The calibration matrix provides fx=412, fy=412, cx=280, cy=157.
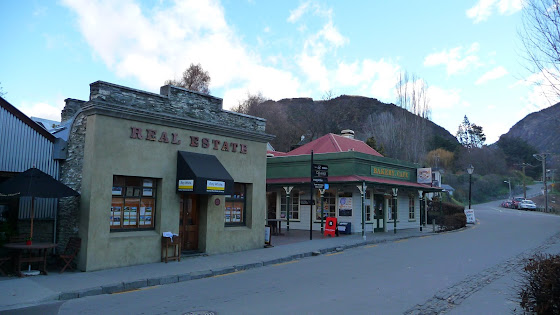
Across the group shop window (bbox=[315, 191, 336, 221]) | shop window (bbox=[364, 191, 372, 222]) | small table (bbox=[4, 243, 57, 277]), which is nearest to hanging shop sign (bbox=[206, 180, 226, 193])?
small table (bbox=[4, 243, 57, 277])

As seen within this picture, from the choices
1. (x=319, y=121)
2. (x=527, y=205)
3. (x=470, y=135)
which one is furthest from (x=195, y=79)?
(x=470, y=135)

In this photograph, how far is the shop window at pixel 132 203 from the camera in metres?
11.7

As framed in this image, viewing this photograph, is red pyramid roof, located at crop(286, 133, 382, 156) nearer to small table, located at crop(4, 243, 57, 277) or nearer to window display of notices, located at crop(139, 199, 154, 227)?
window display of notices, located at crop(139, 199, 154, 227)

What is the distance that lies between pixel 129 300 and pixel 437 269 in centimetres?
810

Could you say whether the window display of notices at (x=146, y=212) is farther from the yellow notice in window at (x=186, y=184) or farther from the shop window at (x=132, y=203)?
the yellow notice in window at (x=186, y=184)

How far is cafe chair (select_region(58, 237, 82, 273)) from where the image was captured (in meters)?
10.6

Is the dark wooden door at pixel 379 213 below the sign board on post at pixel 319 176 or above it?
below

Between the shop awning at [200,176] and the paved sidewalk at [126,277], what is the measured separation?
2.16 meters

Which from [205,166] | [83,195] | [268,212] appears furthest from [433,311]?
[268,212]

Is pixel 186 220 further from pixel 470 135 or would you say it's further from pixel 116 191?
pixel 470 135

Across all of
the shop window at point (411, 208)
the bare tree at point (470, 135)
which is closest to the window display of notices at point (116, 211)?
the shop window at point (411, 208)

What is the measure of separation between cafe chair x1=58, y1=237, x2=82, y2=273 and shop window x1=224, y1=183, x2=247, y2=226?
516 cm

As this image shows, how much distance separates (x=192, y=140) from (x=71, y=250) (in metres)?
4.76

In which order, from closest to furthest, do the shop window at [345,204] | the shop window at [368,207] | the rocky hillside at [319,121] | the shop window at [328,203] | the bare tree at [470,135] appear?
1. the shop window at [345,204]
2. the shop window at [368,207]
3. the shop window at [328,203]
4. the rocky hillside at [319,121]
5. the bare tree at [470,135]
